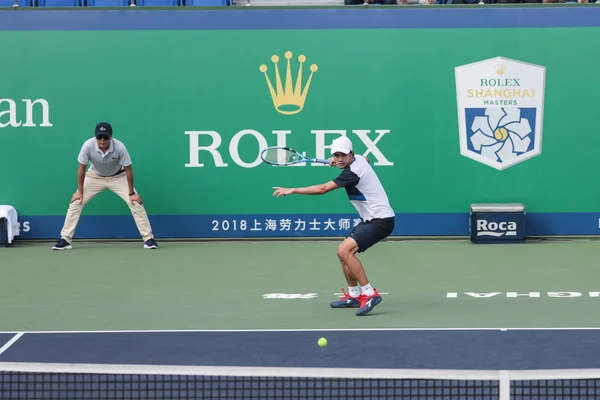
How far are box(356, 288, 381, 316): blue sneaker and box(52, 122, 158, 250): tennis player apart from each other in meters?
5.27

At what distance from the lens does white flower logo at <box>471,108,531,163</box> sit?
15539mm

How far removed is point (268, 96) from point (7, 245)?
13.8 feet

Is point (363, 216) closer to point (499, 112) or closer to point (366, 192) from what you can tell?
point (366, 192)

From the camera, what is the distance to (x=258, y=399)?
685 cm

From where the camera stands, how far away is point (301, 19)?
50.8 ft

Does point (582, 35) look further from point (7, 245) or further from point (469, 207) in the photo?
point (7, 245)

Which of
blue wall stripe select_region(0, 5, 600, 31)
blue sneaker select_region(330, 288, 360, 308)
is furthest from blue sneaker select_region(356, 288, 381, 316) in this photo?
blue wall stripe select_region(0, 5, 600, 31)

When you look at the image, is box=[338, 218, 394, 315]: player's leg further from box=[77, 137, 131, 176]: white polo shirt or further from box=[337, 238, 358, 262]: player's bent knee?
box=[77, 137, 131, 176]: white polo shirt

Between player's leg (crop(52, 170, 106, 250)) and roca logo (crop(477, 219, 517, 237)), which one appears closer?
player's leg (crop(52, 170, 106, 250))

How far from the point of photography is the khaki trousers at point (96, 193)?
14844mm

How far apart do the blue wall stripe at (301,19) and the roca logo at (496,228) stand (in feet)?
9.02

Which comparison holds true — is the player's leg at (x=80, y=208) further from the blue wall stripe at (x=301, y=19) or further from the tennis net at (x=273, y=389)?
the tennis net at (x=273, y=389)

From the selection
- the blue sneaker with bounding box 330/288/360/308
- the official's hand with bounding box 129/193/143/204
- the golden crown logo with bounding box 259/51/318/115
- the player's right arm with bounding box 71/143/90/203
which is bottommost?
the blue sneaker with bounding box 330/288/360/308

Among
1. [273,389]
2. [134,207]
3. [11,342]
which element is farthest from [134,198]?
[273,389]
